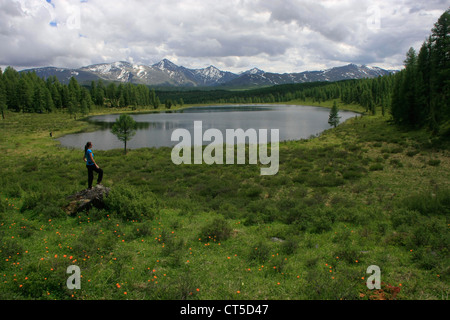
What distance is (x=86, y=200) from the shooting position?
1208 centimetres

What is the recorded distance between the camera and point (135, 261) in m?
7.90

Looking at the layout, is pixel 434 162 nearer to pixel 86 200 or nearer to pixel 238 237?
pixel 238 237

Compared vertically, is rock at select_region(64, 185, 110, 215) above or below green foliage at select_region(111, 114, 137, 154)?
below

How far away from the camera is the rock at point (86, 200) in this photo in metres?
11.8

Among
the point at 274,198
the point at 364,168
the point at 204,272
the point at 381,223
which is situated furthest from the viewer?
the point at 364,168

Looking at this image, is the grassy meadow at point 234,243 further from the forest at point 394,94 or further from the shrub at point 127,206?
the forest at point 394,94

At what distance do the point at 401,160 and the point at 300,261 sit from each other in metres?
22.7

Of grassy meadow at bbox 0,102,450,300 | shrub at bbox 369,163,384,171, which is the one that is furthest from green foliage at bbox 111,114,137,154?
shrub at bbox 369,163,384,171

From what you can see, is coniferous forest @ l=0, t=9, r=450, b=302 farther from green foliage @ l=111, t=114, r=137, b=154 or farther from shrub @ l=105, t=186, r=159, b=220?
green foliage @ l=111, t=114, r=137, b=154

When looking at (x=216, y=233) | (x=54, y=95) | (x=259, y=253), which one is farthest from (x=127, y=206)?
(x=54, y=95)

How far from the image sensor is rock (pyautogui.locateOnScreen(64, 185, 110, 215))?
11820mm
